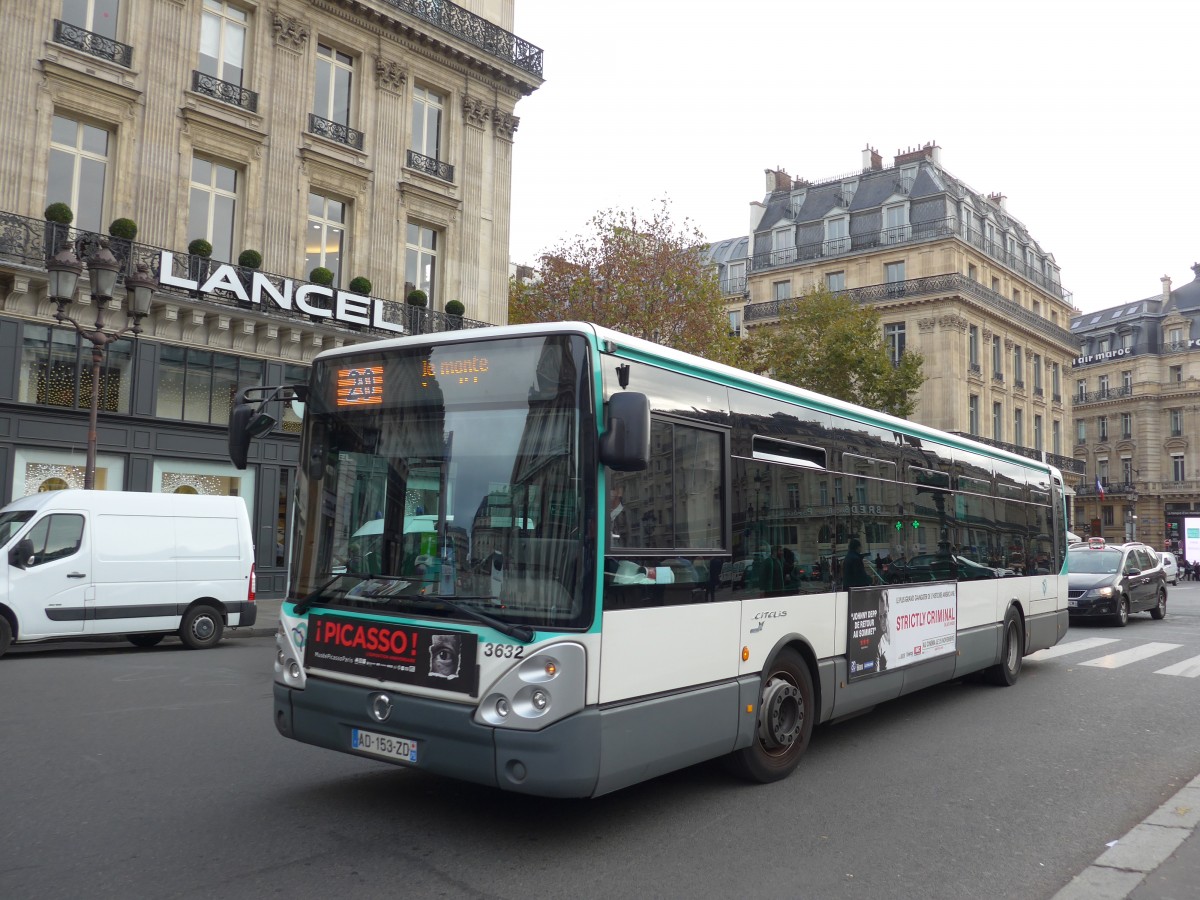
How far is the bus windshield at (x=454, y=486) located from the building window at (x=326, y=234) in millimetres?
18086

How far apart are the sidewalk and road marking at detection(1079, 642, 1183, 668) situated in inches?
309

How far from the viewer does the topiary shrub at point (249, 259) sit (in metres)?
20.9

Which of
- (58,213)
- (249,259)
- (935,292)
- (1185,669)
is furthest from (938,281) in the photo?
(58,213)

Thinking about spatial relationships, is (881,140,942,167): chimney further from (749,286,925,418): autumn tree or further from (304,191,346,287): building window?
(304,191,346,287): building window

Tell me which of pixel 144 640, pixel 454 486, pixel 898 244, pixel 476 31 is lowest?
pixel 144 640

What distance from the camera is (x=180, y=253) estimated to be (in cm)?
1998

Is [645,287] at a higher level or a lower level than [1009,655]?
higher

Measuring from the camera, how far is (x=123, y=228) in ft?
62.3

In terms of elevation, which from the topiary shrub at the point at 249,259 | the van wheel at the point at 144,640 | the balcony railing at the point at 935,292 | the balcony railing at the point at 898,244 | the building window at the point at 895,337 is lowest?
the van wheel at the point at 144,640

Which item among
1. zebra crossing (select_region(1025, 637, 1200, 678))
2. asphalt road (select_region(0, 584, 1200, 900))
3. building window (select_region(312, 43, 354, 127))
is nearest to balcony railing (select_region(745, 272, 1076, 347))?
building window (select_region(312, 43, 354, 127))

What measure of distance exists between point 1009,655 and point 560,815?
7.07 metres

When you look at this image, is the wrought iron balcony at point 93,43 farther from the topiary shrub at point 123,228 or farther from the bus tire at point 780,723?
the bus tire at point 780,723

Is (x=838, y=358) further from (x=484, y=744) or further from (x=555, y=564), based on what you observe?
(x=484, y=744)

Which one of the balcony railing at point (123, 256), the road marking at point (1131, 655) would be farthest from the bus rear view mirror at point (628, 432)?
the balcony railing at point (123, 256)
